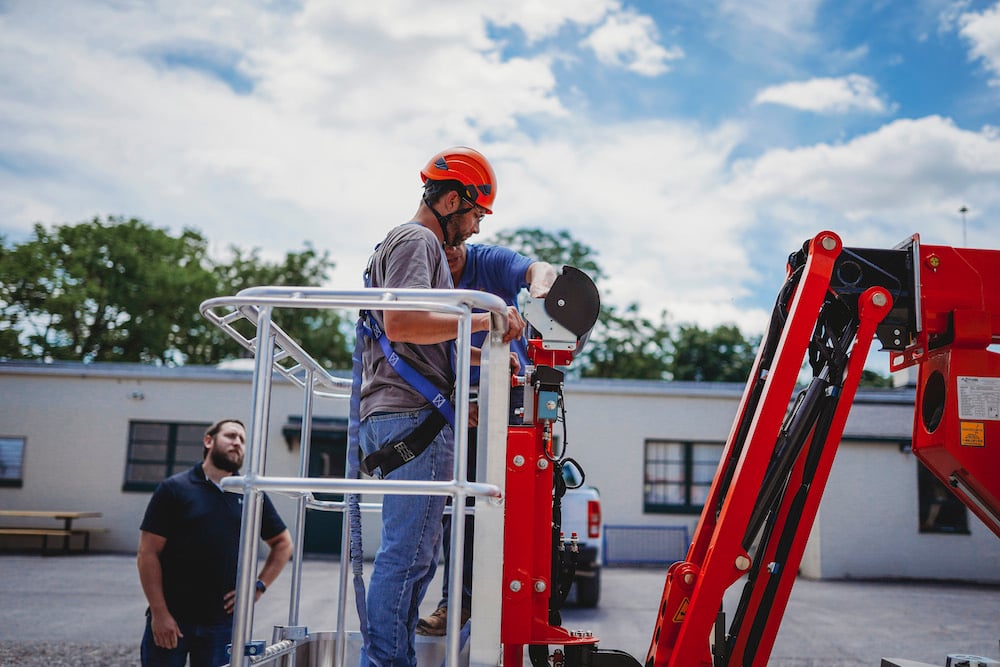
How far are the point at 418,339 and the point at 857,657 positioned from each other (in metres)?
6.66

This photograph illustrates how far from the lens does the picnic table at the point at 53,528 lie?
1753 cm

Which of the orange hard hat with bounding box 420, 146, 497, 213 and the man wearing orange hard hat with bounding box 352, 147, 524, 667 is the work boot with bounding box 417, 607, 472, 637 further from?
the orange hard hat with bounding box 420, 146, 497, 213

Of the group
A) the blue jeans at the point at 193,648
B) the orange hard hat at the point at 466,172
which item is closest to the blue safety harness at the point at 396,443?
the orange hard hat at the point at 466,172

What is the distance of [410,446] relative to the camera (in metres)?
2.77

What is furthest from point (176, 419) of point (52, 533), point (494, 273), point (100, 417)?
point (494, 273)

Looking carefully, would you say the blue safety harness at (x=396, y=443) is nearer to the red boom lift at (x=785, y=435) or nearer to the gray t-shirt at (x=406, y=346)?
the gray t-shirt at (x=406, y=346)

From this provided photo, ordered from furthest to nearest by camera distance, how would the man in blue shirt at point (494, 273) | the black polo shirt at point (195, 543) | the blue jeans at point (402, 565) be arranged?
the black polo shirt at point (195, 543), the man in blue shirt at point (494, 273), the blue jeans at point (402, 565)

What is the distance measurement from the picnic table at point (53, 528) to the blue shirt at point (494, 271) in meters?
16.4

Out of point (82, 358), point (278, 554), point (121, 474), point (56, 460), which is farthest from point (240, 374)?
point (82, 358)

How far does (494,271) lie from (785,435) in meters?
1.80

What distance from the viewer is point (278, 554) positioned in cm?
509

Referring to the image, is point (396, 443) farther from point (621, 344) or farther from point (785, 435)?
point (621, 344)

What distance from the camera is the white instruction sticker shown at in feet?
10.4

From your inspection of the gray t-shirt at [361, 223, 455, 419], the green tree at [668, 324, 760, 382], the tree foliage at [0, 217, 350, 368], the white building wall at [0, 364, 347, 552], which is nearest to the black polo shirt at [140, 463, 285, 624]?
the gray t-shirt at [361, 223, 455, 419]
